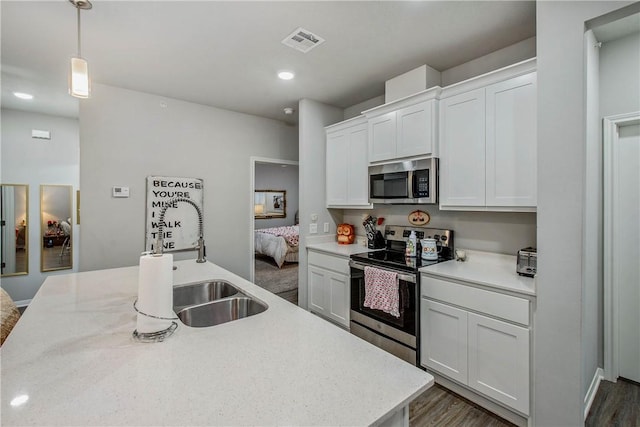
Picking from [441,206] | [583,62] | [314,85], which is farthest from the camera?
[314,85]

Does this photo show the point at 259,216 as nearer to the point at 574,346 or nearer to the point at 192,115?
the point at 192,115

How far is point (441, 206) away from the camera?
2461 mm

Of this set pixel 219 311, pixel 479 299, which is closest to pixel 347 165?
pixel 479 299

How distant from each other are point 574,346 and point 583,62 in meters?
1.47

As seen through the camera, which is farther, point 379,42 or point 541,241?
point 379,42

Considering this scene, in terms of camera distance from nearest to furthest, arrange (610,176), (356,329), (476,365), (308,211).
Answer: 1. (476,365)
2. (610,176)
3. (356,329)
4. (308,211)

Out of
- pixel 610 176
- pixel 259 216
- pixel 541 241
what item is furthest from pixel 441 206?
pixel 259 216

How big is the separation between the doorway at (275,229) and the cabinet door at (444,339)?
2332 millimetres

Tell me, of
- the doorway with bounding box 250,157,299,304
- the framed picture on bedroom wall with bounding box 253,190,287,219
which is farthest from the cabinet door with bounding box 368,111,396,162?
the framed picture on bedroom wall with bounding box 253,190,287,219

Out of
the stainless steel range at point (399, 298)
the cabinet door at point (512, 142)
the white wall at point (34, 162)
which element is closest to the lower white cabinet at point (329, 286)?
the stainless steel range at point (399, 298)

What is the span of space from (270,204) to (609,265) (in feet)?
25.0

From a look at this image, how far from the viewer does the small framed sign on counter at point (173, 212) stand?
10.7 ft

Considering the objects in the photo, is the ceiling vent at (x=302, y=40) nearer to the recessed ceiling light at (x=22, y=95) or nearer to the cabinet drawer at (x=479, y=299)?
the cabinet drawer at (x=479, y=299)

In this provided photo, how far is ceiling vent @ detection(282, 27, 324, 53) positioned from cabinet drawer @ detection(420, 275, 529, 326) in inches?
76.9
